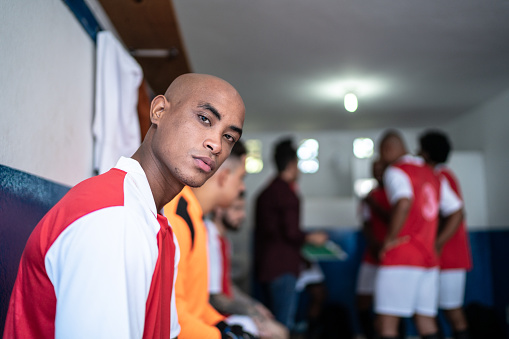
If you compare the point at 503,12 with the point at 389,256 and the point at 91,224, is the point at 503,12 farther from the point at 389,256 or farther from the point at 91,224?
the point at 91,224

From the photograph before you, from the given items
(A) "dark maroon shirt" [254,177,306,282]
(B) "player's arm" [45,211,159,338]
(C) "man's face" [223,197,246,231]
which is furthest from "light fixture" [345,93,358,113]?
(B) "player's arm" [45,211,159,338]

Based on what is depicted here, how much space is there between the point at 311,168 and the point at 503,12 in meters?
3.68

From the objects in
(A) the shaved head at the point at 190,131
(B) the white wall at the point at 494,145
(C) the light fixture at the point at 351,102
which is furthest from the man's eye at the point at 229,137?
(B) the white wall at the point at 494,145

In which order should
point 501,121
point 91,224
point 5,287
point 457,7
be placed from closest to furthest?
point 91,224 < point 5,287 < point 457,7 < point 501,121

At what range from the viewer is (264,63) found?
3.19 metres

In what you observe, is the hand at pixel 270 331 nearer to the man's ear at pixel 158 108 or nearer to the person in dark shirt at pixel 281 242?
the person in dark shirt at pixel 281 242

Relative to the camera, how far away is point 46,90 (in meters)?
1.35

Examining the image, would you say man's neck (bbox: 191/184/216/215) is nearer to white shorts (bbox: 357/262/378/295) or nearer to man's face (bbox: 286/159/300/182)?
man's face (bbox: 286/159/300/182)

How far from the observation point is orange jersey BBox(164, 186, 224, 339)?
121 centimetres

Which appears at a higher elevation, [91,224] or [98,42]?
[98,42]

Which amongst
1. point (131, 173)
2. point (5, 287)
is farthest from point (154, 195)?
point (5, 287)

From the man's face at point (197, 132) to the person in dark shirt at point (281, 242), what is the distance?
2.17m

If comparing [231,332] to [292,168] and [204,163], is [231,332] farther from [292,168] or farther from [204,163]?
[292,168]

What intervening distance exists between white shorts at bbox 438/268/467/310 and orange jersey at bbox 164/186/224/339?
2109 millimetres
